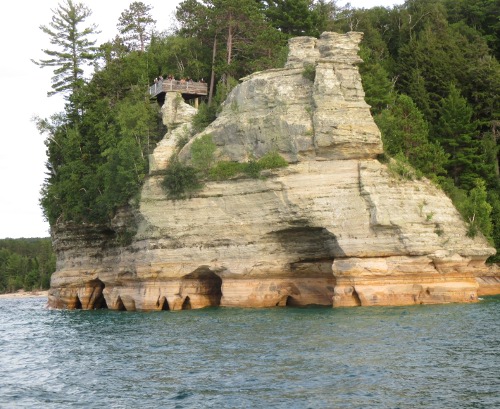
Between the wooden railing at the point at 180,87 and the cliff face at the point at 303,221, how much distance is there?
6287mm

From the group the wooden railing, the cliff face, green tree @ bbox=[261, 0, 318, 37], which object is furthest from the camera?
green tree @ bbox=[261, 0, 318, 37]

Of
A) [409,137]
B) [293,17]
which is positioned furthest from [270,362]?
[293,17]

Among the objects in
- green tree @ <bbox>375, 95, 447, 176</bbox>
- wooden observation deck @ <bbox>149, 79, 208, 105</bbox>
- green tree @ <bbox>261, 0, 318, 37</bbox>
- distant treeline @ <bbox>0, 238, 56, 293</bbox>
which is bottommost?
distant treeline @ <bbox>0, 238, 56, 293</bbox>

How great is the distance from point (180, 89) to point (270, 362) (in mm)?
30808

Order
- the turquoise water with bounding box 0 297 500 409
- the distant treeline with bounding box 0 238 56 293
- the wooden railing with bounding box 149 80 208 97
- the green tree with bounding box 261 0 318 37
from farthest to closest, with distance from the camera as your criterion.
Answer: the distant treeline with bounding box 0 238 56 293 → the green tree with bounding box 261 0 318 37 → the wooden railing with bounding box 149 80 208 97 → the turquoise water with bounding box 0 297 500 409

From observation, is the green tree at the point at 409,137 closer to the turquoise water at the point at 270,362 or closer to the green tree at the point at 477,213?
the green tree at the point at 477,213

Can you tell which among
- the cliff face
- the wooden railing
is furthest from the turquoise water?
the wooden railing

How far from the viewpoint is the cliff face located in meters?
35.5

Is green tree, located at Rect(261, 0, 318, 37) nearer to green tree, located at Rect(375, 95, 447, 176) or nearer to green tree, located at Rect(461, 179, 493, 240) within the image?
green tree, located at Rect(375, 95, 447, 176)

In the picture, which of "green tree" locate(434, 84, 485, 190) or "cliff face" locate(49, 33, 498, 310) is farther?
"green tree" locate(434, 84, 485, 190)

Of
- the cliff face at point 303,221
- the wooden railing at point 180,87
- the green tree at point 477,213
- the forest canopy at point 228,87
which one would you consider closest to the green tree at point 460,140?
the forest canopy at point 228,87

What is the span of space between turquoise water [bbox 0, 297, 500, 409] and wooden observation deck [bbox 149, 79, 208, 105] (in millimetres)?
19444

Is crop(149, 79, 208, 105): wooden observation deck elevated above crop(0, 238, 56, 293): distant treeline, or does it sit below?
above

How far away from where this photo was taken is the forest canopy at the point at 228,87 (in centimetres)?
4428
